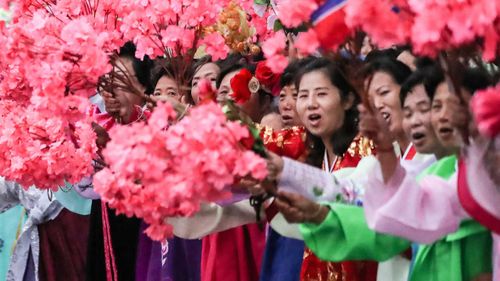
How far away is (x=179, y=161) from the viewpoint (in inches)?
120

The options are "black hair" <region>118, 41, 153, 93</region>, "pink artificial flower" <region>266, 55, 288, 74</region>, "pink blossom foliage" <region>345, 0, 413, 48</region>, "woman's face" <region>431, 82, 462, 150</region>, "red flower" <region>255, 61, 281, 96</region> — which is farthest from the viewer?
"black hair" <region>118, 41, 153, 93</region>

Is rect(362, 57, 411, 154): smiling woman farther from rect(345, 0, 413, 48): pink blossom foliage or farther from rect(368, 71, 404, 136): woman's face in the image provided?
rect(345, 0, 413, 48): pink blossom foliage

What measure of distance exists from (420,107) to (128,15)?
111 cm

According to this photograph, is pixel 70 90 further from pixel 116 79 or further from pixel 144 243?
pixel 144 243

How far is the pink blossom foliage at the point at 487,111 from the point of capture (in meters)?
2.86

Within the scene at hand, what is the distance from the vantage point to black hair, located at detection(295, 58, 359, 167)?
14.2 feet

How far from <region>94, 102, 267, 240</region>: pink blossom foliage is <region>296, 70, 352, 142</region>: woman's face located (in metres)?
1.19

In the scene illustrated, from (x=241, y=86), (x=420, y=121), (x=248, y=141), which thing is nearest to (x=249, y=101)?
(x=241, y=86)

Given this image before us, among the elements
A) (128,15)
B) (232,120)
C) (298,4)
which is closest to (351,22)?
(298,4)

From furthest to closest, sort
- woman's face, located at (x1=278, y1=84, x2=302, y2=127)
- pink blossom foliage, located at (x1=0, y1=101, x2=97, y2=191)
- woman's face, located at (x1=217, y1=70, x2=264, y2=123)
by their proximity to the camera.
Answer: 1. woman's face, located at (x1=217, y1=70, x2=264, y2=123)
2. woman's face, located at (x1=278, y1=84, x2=302, y2=127)
3. pink blossom foliage, located at (x1=0, y1=101, x2=97, y2=191)

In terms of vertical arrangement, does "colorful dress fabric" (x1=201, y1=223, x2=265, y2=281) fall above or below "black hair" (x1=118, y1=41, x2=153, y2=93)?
below

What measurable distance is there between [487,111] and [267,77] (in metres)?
2.19

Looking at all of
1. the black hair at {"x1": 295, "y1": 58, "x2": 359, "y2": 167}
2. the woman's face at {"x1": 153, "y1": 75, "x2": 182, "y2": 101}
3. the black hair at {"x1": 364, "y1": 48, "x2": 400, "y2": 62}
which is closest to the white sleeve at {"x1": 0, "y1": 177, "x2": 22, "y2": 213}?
the woman's face at {"x1": 153, "y1": 75, "x2": 182, "y2": 101}

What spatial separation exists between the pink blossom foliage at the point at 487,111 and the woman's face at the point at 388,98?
1.20m
